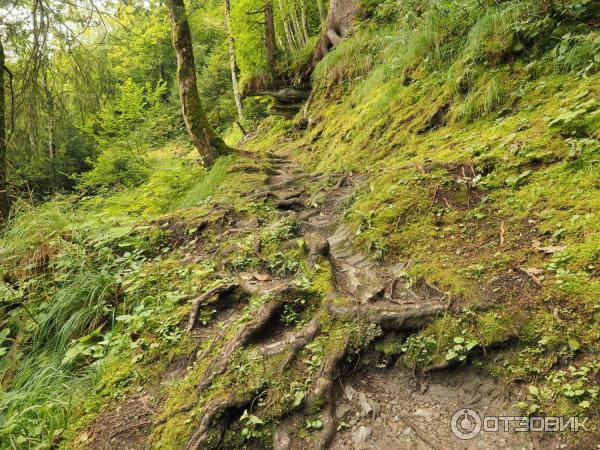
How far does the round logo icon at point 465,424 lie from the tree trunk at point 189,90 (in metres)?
7.37

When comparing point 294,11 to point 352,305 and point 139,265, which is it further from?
point 352,305

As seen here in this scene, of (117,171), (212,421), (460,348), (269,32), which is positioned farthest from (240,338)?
(269,32)

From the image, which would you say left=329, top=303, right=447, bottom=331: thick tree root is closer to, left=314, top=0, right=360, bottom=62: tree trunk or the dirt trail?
the dirt trail

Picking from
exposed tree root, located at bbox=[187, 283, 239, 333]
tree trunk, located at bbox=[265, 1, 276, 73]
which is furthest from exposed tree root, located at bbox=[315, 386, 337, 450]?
tree trunk, located at bbox=[265, 1, 276, 73]

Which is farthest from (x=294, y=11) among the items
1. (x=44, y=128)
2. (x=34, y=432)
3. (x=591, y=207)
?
(x=34, y=432)

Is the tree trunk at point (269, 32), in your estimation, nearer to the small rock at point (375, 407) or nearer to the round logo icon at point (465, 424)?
the small rock at point (375, 407)

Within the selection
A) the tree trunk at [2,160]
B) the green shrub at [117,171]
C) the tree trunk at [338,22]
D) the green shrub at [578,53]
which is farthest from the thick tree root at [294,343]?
the tree trunk at [338,22]

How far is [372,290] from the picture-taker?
2926mm

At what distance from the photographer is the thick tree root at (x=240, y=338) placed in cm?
236

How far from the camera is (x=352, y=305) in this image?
271 centimetres

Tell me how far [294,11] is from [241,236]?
1406cm

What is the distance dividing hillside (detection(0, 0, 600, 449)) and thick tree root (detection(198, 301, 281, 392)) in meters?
0.02

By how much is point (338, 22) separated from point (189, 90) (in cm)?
596

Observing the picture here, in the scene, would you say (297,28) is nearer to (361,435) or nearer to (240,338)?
(240,338)
